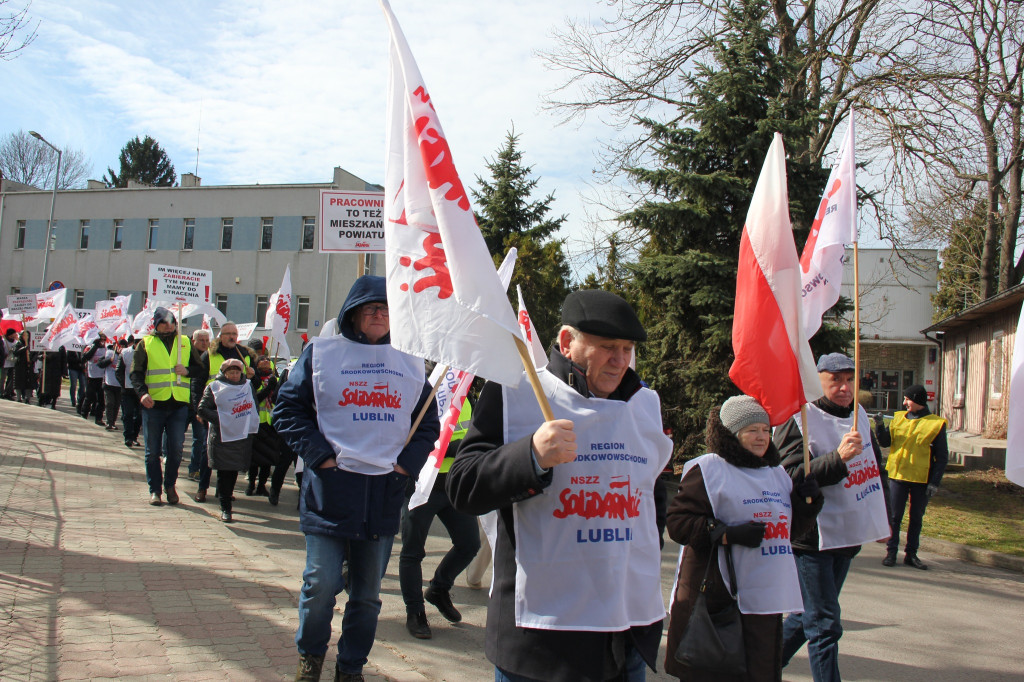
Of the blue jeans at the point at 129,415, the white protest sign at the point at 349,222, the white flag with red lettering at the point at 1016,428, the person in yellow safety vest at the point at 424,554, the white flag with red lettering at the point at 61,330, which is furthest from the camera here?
the white flag with red lettering at the point at 61,330

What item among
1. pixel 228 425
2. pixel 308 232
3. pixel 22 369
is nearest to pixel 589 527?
pixel 228 425

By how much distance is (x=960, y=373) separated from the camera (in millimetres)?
28562

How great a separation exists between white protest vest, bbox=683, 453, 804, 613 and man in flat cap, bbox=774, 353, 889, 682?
1.11ft

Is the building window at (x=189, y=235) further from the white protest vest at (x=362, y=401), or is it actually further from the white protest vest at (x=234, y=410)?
the white protest vest at (x=362, y=401)

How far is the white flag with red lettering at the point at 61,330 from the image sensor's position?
19734mm

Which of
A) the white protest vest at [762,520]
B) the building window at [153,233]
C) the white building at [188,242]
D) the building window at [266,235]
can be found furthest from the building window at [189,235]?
the white protest vest at [762,520]

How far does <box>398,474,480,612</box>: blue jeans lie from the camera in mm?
5445

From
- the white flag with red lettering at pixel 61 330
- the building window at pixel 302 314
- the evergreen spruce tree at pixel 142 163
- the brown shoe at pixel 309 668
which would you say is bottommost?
the brown shoe at pixel 309 668

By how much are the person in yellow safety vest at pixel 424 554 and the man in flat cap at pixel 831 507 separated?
2218 millimetres

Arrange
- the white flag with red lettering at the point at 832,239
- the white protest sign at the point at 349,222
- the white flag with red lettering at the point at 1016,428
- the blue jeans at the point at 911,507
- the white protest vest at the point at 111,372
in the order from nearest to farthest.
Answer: the white flag with red lettering at the point at 1016,428
the white flag with red lettering at the point at 832,239
the white protest sign at the point at 349,222
the blue jeans at the point at 911,507
the white protest vest at the point at 111,372

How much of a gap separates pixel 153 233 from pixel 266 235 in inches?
→ 300

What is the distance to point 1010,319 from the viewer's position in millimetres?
22500

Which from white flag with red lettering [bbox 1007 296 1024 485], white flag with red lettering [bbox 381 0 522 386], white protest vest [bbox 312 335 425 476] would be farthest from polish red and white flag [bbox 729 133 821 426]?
white flag with red lettering [bbox 381 0 522 386]

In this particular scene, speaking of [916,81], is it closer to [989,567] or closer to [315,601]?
[989,567]
